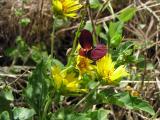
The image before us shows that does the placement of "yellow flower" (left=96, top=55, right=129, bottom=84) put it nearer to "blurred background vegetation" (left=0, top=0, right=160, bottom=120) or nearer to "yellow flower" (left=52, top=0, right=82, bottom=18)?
"yellow flower" (left=52, top=0, right=82, bottom=18)

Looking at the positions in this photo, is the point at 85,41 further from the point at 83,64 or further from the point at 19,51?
the point at 19,51

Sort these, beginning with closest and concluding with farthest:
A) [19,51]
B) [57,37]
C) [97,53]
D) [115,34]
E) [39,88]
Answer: [97,53] < [39,88] < [115,34] < [19,51] < [57,37]

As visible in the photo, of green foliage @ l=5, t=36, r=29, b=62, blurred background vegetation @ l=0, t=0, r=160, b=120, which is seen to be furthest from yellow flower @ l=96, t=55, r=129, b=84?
green foliage @ l=5, t=36, r=29, b=62

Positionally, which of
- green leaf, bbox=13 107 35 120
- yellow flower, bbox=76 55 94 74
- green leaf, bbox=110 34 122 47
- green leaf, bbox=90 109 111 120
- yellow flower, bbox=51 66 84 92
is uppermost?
green leaf, bbox=110 34 122 47

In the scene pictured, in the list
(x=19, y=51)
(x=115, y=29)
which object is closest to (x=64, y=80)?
(x=115, y=29)

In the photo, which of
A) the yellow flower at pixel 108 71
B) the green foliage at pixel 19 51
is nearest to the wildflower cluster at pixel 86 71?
the yellow flower at pixel 108 71

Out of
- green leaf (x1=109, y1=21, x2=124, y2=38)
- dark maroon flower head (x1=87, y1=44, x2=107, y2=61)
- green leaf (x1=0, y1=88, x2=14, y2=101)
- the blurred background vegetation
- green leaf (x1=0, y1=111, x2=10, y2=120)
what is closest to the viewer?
dark maroon flower head (x1=87, y1=44, x2=107, y2=61)

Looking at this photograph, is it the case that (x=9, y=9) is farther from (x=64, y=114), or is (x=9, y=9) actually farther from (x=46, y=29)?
(x=64, y=114)
